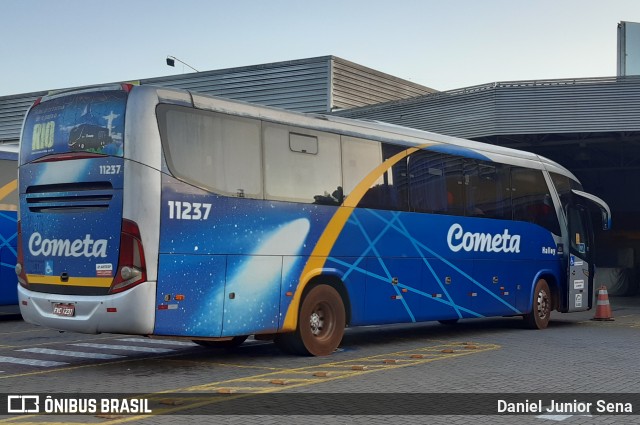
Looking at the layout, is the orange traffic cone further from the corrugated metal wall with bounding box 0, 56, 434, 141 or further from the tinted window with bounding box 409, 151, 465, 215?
the corrugated metal wall with bounding box 0, 56, 434, 141

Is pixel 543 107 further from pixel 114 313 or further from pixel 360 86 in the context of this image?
pixel 114 313

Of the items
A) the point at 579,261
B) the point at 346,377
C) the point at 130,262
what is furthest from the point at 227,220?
the point at 579,261

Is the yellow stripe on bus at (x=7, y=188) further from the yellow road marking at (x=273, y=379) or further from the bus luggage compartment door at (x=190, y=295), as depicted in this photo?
the yellow road marking at (x=273, y=379)

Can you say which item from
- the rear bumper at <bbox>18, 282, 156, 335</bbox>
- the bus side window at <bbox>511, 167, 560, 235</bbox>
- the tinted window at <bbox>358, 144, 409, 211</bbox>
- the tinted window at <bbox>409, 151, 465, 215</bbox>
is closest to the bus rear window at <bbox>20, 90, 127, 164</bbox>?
the rear bumper at <bbox>18, 282, 156, 335</bbox>

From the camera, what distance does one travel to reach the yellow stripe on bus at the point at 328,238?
1216cm

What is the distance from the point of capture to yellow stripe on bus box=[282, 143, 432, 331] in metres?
12.2

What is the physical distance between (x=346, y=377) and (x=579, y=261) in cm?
1045

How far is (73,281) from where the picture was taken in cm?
1083

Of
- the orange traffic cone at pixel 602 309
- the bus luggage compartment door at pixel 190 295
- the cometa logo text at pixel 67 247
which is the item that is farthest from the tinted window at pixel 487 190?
the cometa logo text at pixel 67 247

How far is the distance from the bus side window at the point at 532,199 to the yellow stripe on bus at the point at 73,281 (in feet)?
31.2

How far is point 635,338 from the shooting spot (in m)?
16.3

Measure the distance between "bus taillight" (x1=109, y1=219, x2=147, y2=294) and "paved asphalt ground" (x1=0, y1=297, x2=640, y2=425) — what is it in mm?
1123

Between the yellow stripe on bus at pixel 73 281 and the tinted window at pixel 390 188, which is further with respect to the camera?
the tinted window at pixel 390 188

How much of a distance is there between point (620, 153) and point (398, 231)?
23.7 meters
